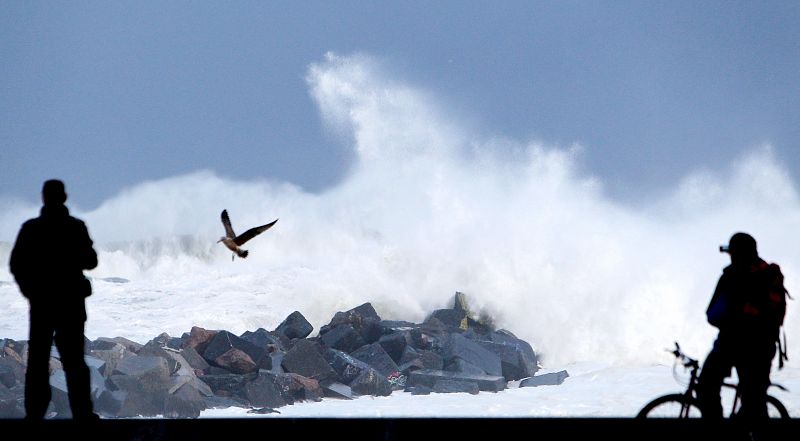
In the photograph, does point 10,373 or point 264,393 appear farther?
point 264,393

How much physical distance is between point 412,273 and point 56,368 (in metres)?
18.0

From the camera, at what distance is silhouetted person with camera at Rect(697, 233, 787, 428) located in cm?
413

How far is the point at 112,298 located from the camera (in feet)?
101

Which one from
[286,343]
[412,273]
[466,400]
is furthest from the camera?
[412,273]

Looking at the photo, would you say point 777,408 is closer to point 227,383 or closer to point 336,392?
point 336,392

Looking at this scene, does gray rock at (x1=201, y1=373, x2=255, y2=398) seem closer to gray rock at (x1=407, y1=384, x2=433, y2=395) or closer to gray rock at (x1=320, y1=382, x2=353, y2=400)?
gray rock at (x1=320, y1=382, x2=353, y2=400)

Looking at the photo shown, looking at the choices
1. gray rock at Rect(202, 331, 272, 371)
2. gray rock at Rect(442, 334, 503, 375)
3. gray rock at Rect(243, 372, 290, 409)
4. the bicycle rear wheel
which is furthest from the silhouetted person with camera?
gray rock at Rect(442, 334, 503, 375)

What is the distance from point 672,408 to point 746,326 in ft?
2.01

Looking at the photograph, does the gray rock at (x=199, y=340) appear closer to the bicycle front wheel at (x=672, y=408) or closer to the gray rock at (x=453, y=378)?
the gray rock at (x=453, y=378)

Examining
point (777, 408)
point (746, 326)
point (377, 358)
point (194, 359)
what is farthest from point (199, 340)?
point (746, 326)

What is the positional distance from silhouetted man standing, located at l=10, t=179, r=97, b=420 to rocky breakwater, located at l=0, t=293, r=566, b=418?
8237 mm
